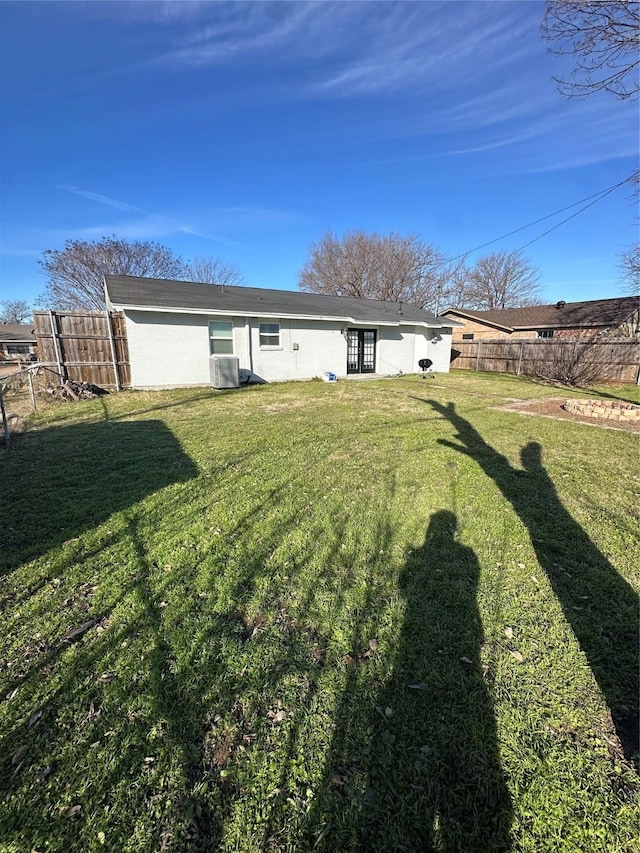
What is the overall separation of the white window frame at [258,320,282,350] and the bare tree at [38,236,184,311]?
73.5ft

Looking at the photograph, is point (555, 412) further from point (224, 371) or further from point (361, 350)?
point (224, 371)

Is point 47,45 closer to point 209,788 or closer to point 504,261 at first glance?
point 209,788

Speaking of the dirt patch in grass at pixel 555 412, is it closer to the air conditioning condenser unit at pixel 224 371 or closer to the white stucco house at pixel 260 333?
the white stucco house at pixel 260 333

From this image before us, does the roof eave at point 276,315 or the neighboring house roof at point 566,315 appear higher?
the neighboring house roof at point 566,315

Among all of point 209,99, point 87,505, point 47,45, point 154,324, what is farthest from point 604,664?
point 209,99

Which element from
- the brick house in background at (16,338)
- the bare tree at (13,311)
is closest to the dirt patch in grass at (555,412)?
the brick house in background at (16,338)

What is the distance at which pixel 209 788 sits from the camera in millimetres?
1481

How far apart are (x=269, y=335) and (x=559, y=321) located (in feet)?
67.8

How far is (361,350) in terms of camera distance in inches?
626

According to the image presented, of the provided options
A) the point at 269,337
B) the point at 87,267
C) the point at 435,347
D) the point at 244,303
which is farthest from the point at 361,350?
the point at 87,267

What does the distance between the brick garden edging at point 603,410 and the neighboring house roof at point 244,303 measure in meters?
8.21

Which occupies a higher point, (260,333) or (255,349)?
(260,333)

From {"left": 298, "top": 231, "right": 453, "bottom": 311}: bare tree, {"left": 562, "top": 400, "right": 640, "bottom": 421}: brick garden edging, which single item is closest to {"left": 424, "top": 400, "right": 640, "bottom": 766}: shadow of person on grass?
{"left": 562, "top": 400, "right": 640, "bottom": 421}: brick garden edging

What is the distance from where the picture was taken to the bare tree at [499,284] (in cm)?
3684
